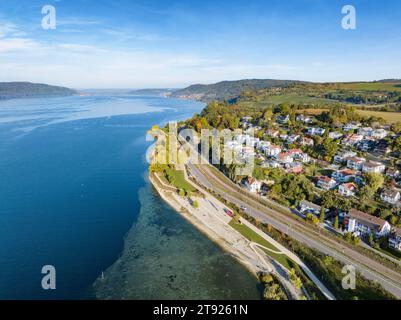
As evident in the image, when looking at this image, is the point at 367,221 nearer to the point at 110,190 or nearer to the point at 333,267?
the point at 333,267

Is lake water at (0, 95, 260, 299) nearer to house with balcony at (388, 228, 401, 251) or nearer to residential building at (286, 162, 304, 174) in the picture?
house with balcony at (388, 228, 401, 251)

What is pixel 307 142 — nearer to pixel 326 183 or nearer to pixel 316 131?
pixel 316 131

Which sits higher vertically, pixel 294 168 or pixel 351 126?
pixel 351 126

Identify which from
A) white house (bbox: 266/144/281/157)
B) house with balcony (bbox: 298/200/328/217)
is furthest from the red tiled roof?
white house (bbox: 266/144/281/157)

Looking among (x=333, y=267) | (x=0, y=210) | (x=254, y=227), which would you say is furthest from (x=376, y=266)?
(x=0, y=210)

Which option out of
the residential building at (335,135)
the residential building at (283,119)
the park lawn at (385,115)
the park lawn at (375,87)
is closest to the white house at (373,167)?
the residential building at (335,135)

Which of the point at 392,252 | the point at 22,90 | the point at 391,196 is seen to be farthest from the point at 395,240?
the point at 22,90
